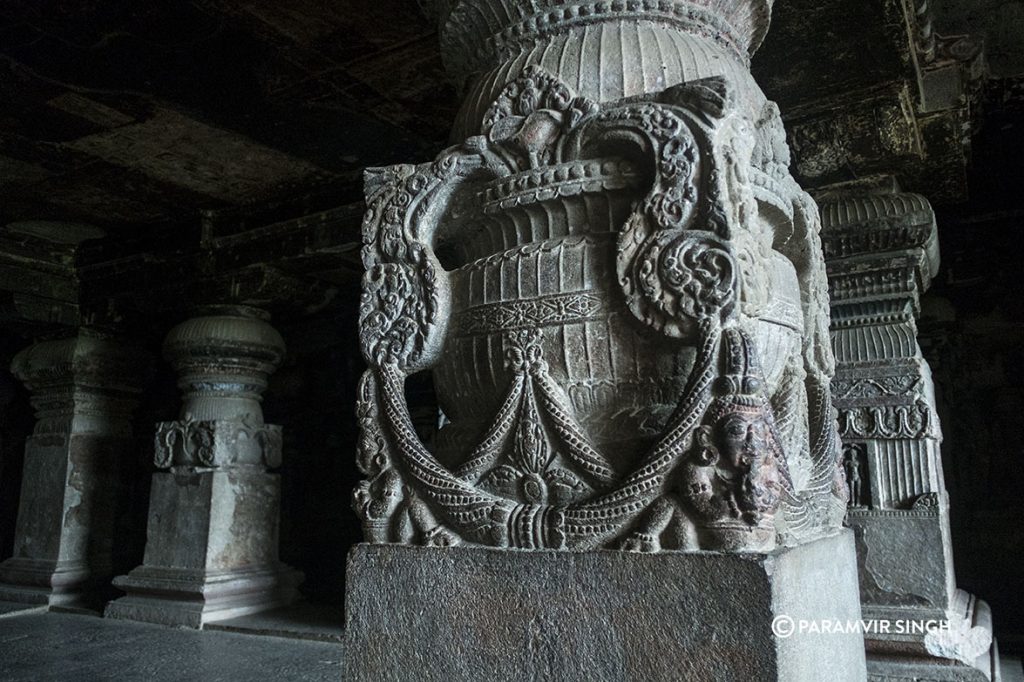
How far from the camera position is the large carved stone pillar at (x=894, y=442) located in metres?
2.93

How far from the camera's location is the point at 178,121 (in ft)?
12.6

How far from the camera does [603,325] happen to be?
5.09 feet

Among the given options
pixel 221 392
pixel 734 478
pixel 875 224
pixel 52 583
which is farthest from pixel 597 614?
pixel 52 583

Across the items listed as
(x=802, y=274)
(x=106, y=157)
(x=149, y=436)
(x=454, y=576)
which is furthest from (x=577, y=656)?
(x=149, y=436)

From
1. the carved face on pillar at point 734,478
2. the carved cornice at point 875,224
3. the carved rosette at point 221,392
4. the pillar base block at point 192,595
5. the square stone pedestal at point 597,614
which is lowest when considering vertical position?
the pillar base block at point 192,595

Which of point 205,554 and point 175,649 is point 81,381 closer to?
point 205,554

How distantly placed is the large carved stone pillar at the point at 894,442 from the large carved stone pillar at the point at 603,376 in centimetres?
147

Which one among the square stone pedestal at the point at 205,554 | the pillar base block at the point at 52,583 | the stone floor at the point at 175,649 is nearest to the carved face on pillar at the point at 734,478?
the stone floor at the point at 175,649

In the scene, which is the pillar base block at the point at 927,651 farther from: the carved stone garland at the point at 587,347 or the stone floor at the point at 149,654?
the stone floor at the point at 149,654

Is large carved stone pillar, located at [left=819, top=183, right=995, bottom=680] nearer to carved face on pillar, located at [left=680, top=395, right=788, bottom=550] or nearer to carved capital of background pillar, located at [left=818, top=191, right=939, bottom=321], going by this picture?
carved capital of background pillar, located at [left=818, top=191, right=939, bottom=321]

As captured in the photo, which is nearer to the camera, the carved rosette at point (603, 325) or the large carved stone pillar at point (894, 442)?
the carved rosette at point (603, 325)

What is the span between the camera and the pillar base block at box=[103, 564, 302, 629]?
4559 mm

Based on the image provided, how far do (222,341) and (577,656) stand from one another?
4143 millimetres

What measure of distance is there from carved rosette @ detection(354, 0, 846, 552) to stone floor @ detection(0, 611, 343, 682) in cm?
230
